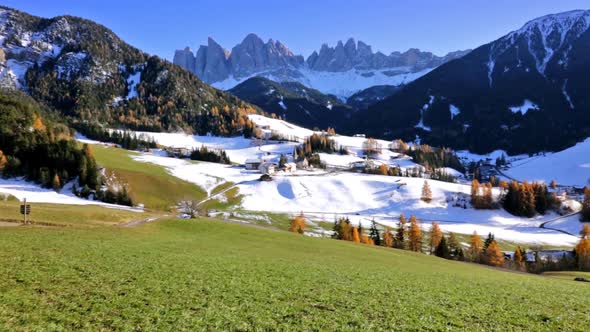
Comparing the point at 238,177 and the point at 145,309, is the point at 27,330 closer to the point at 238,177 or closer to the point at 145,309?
the point at 145,309

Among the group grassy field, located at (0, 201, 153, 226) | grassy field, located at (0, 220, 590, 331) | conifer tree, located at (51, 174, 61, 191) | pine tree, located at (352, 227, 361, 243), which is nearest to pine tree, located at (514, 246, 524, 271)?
pine tree, located at (352, 227, 361, 243)

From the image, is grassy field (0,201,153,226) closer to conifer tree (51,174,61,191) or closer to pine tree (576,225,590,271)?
conifer tree (51,174,61,191)

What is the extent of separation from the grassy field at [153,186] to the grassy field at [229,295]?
327ft

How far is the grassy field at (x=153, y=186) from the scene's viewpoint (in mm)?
139375

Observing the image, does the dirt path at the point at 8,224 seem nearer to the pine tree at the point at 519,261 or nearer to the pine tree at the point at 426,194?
the pine tree at the point at 519,261

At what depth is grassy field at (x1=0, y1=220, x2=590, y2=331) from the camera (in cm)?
1842

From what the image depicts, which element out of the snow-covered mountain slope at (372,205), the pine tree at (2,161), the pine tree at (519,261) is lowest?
the pine tree at (519,261)

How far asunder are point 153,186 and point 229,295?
137997 millimetres

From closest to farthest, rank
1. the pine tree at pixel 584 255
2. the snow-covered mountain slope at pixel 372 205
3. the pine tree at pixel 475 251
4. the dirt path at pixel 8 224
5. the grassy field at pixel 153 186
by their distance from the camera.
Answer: the dirt path at pixel 8 224
the pine tree at pixel 584 255
the pine tree at pixel 475 251
the grassy field at pixel 153 186
the snow-covered mountain slope at pixel 372 205

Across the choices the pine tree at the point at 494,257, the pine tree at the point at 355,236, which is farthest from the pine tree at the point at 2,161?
the pine tree at the point at 494,257

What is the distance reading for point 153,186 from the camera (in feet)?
493

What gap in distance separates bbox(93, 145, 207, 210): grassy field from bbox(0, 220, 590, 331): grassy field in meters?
99.8

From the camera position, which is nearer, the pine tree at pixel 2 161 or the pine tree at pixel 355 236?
the pine tree at pixel 355 236

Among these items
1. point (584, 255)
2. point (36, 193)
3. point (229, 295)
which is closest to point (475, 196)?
point (584, 255)
